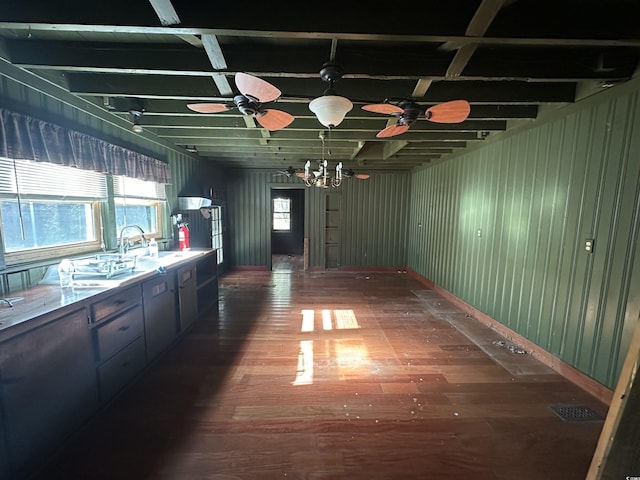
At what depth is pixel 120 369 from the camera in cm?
213

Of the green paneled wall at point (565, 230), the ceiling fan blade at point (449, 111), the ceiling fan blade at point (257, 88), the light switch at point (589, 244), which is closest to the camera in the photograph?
the ceiling fan blade at point (257, 88)

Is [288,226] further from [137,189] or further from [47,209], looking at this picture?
[47,209]

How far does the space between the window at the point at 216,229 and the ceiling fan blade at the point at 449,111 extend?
463 cm

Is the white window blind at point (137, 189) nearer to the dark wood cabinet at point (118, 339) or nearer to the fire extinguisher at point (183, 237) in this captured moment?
the fire extinguisher at point (183, 237)

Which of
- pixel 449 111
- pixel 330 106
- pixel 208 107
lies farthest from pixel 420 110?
pixel 208 107

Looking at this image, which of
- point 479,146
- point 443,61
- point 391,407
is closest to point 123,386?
point 391,407

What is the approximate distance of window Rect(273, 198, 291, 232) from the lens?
934 centimetres

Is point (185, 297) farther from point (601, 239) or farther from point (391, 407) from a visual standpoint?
point (601, 239)

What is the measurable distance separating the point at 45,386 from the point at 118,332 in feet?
1.87

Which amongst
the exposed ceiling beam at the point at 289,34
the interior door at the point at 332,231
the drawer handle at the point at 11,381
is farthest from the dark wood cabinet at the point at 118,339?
the interior door at the point at 332,231

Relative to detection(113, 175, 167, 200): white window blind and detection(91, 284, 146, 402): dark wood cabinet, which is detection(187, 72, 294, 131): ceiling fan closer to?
detection(91, 284, 146, 402): dark wood cabinet

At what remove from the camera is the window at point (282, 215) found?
30.6ft

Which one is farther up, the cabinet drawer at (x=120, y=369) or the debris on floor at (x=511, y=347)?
the cabinet drawer at (x=120, y=369)

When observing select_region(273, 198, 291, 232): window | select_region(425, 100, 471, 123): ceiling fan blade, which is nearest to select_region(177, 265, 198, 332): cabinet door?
select_region(425, 100, 471, 123): ceiling fan blade
